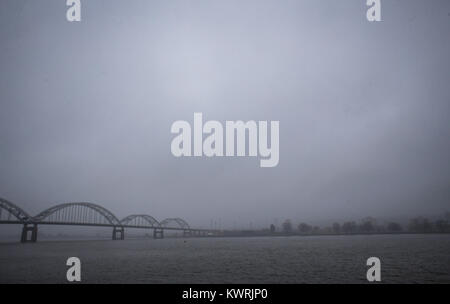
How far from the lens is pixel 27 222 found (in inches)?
4166

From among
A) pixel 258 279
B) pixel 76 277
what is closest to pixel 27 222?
pixel 76 277

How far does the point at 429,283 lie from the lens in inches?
907

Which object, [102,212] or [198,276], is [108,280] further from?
[102,212]
